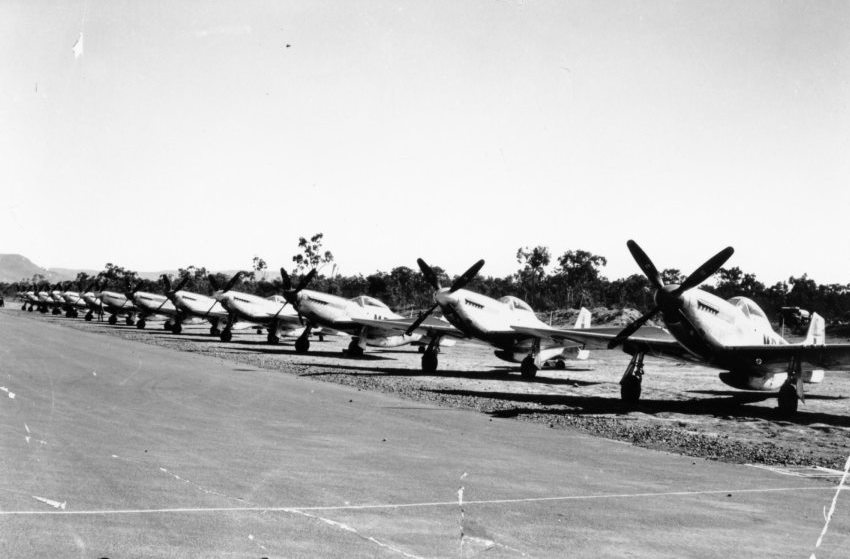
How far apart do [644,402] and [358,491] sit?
42.9ft

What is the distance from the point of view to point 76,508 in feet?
18.5

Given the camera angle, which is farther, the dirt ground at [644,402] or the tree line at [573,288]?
the tree line at [573,288]

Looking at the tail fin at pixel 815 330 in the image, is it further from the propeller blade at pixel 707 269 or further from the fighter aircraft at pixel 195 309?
the fighter aircraft at pixel 195 309

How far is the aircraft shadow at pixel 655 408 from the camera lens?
15211 millimetres

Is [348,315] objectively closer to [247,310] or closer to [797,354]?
[247,310]

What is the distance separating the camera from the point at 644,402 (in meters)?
18.1

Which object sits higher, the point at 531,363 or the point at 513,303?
the point at 513,303

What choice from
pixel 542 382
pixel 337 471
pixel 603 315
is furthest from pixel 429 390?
pixel 603 315

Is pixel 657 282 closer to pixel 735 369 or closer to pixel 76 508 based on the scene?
pixel 735 369

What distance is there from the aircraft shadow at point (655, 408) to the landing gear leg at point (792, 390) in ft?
0.74

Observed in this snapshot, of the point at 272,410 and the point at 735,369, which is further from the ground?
the point at 735,369

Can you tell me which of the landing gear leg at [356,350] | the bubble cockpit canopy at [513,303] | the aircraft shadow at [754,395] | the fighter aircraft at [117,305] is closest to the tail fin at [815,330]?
the aircraft shadow at [754,395]

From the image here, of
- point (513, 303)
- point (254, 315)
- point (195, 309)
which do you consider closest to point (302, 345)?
point (254, 315)

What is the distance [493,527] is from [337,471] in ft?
8.77
